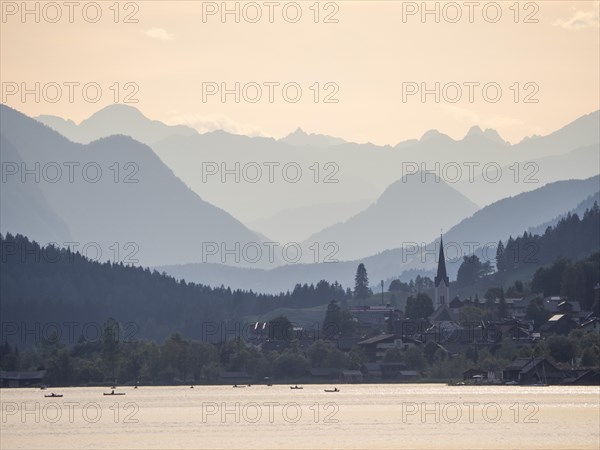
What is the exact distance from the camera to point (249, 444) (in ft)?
320

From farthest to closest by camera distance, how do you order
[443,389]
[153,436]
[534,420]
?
[443,389], [534,420], [153,436]

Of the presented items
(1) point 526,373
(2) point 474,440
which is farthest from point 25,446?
(1) point 526,373

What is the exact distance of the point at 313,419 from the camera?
120750mm

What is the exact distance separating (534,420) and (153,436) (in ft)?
96.7

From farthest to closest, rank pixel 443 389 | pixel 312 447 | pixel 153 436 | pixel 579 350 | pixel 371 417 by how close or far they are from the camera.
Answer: pixel 579 350 → pixel 443 389 → pixel 371 417 → pixel 153 436 → pixel 312 447

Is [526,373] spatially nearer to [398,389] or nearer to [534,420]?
[398,389]

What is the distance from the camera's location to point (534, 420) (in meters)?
115

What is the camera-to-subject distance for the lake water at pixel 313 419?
9919 cm

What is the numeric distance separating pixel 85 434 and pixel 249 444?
676 inches

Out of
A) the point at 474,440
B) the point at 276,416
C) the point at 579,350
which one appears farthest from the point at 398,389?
the point at 474,440

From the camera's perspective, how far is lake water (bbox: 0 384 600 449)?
325 ft

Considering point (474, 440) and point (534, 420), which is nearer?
point (474, 440)

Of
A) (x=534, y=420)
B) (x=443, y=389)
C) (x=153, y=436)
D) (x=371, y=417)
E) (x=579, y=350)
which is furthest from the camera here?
(x=579, y=350)

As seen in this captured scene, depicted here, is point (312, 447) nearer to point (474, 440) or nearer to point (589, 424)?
point (474, 440)
